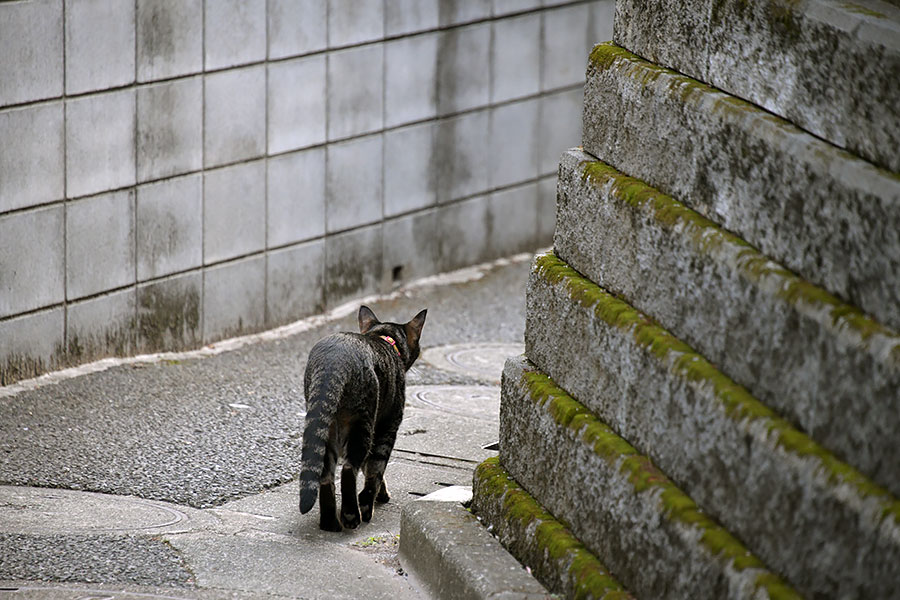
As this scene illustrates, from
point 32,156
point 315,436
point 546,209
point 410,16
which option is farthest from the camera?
point 546,209

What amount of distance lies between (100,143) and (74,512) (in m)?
2.52

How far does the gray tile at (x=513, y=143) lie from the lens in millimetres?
10125

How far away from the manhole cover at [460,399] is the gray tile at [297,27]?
2.32m

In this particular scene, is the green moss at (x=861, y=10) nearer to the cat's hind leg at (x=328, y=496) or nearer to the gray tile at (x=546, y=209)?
the cat's hind leg at (x=328, y=496)

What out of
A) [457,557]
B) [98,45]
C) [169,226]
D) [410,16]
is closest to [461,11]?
[410,16]

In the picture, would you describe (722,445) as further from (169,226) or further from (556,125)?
(556,125)

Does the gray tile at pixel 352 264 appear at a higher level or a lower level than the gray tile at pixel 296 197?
lower

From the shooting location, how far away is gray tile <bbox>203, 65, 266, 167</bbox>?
7777 mm

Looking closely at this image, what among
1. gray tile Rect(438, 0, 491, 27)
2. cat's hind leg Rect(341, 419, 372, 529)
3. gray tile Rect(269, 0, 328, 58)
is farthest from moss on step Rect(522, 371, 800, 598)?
gray tile Rect(438, 0, 491, 27)

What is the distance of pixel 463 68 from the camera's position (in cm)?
966

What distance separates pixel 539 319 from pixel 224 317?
3985 millimetres

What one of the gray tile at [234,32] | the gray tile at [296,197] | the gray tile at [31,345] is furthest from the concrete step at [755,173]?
the gray tile at [296,197]

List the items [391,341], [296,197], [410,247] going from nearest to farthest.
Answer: [391,341], [296,197], [410,247]

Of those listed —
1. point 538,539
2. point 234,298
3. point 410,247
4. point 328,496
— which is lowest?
point 410,247
